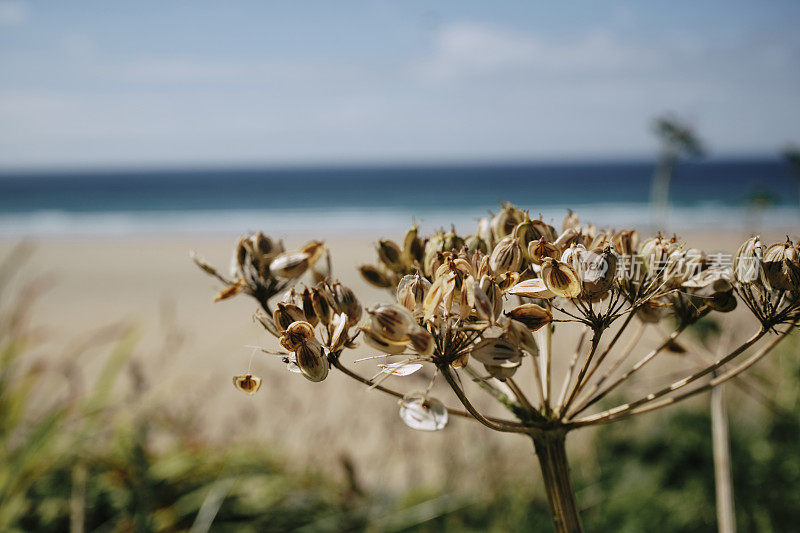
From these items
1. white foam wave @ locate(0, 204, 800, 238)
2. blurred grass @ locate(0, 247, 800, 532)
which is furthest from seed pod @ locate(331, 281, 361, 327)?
white foam wave @ locate(0, 204, 800, 238)

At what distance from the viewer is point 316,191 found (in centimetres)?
4312

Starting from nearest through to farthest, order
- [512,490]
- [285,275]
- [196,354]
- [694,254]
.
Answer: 1. [694,254]
2. [285,275]
3. [512,490]
4. [196,354]

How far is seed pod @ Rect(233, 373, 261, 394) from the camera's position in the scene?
2.43 feet

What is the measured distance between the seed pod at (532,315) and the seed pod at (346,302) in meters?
0.20

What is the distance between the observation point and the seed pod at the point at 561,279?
66cm

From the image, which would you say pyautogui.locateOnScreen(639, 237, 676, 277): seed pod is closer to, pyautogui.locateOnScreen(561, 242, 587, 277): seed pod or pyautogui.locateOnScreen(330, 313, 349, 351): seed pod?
pyautogui.locateOnScreen(561, 242, 587, 277): seed pod

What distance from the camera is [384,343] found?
646 millimetres

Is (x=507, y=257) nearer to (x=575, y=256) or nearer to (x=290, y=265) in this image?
(x=575, y=256)

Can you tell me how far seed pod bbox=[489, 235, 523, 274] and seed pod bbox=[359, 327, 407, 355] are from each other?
0.17 meters

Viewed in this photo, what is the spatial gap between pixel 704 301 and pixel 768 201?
2713 millimetres

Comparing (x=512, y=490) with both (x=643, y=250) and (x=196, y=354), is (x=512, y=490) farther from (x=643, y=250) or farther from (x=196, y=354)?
(x=196, y=354)

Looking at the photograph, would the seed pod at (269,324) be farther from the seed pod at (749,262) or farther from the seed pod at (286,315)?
the seed pod at (749,262)

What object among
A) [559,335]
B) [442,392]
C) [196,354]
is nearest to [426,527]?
[442,392]

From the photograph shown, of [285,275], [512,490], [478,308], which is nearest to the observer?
[478,308]
